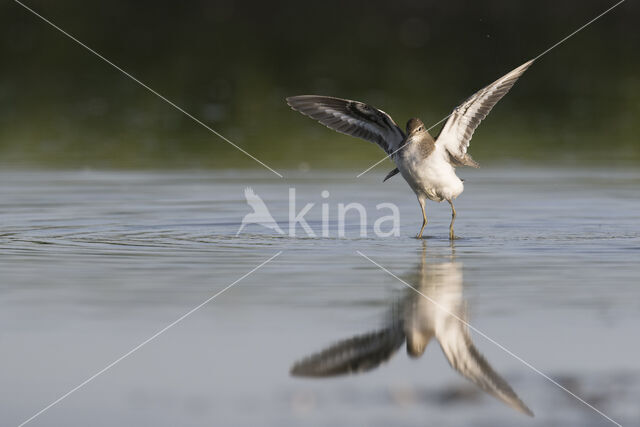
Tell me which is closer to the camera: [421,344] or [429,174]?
[421,344]

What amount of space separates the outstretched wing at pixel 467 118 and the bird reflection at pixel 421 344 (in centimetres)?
417

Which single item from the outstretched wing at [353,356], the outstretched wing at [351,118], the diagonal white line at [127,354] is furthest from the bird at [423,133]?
the outstretched wing at [353,356]

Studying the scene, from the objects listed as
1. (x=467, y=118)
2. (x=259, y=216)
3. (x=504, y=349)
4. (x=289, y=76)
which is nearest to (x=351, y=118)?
(x=467, y=118)

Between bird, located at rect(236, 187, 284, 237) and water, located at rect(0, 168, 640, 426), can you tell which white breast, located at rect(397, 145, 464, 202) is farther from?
bird, located at rect(236, 187, 284, 237)

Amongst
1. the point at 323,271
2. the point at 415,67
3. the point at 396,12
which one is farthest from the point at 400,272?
the point at 396,12

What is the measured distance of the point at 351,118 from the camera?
1367 cm

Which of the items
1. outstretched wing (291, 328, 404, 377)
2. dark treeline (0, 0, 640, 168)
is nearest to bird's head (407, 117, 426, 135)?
outstretched wing (291, 328, 404, 377)

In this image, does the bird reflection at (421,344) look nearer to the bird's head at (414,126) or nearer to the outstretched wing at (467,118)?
the bird's head at (414,126)

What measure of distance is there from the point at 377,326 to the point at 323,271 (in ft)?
7.49

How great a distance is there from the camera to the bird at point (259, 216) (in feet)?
42.8

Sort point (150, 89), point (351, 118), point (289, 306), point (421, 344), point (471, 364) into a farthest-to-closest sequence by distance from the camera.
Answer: point (150, 89), point (351, 118), point (289, 306), point (421, 344), point (471, 364)

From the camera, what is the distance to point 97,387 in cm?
661

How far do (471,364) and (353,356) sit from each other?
2.20 feet

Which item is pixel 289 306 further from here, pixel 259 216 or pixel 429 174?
pixel 259 216
